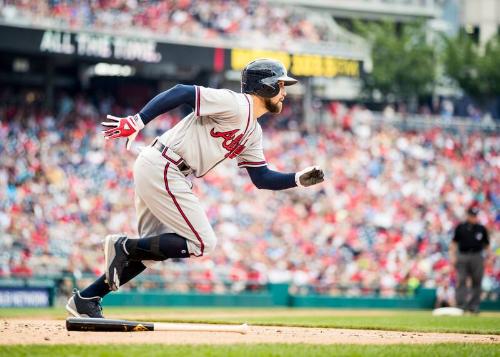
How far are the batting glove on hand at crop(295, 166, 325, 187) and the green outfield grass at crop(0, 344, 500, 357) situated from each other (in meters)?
1.35

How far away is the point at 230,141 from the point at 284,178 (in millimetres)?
631

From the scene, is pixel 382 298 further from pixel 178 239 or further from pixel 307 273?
pixel 178 239

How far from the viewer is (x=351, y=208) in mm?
23859

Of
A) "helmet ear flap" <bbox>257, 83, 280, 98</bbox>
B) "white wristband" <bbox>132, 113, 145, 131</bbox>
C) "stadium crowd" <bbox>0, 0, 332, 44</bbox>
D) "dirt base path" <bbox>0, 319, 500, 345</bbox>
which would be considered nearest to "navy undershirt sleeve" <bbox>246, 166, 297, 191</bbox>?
"helmet ear flap" <bbox>257, 83, 280, 98</bbox>

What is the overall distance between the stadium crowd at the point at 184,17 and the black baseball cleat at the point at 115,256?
16.2 m

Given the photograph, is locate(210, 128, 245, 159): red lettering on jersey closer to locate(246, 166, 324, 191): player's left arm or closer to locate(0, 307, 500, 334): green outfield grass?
locate(246, 166, 324, 191): player's left arm

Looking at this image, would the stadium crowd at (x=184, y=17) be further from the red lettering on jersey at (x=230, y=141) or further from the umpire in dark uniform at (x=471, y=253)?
the red lettering on jersey at (x=230, y=141)

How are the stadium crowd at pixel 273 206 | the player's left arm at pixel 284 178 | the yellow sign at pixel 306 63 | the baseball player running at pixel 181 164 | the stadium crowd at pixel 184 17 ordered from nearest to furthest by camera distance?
the baseball player running at pixel 181 164
the player's left arm at pixel 284 178
the stadium crowd at pixel 273 206
the stadium crowd at pixel 184 17
the yellow sign at pixel 306 63

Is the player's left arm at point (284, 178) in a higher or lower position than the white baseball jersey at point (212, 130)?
lower

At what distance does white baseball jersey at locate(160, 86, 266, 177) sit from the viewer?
23.1 ft

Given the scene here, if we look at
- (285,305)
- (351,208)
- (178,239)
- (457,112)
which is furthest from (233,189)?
(457,112)

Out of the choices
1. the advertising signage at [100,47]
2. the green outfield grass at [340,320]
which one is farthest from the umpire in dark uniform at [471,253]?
the advertising signage at [100,47]

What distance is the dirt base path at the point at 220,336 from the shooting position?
6.76m

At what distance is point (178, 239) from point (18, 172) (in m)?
14.4
